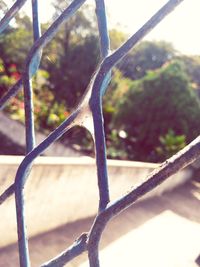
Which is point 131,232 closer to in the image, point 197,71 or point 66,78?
point 66,78

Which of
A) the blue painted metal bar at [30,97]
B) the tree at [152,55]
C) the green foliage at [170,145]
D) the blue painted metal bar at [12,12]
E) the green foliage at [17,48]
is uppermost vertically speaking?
the tree at [152,55]

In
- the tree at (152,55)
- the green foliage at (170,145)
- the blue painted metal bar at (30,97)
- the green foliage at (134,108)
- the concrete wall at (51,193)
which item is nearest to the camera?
the blue painted metal bar at (30,97)

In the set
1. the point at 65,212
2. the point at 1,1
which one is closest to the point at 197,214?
the point at 65,212

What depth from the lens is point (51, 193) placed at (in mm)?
3971

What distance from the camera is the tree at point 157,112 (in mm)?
10352

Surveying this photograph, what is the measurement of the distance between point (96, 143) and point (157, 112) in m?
10.1

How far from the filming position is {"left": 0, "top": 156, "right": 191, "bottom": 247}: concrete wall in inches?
132

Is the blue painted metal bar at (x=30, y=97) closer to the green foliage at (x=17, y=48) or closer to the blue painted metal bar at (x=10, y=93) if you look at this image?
the blue painted metal bar at (x=10, y=93)

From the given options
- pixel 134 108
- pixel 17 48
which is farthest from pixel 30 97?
pixel 17 48

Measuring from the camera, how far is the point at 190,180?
33.0ft

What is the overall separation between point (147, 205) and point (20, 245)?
6.34 metres

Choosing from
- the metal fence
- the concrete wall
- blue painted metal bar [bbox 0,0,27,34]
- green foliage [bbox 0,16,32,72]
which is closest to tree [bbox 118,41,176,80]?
green foliage [bbox 0,16,32,72]

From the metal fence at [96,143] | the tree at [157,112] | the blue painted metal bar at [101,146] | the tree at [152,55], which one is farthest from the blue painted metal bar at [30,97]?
the tree at [152,55]

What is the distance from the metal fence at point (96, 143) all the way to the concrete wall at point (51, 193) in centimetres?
239
